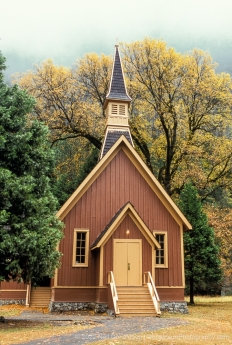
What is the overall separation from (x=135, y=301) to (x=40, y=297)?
7.32 metres

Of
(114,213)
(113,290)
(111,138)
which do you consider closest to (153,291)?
(113,290)

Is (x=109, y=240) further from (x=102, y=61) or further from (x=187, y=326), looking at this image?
(x=102, y=61)

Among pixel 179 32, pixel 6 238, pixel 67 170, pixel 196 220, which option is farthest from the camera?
pixel 179 32

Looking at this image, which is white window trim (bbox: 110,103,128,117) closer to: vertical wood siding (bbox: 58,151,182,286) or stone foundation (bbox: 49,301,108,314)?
vertical wood siding (bbox: 58,151,182,286)

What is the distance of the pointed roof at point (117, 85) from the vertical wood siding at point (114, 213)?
4916 millimetres

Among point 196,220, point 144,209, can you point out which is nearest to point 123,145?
point 144,209

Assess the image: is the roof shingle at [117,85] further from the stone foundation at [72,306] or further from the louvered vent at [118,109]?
the stone foundation at [72,306]

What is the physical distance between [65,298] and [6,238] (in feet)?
24.8

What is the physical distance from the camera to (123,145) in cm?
1936

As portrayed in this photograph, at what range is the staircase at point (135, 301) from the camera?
1469cm

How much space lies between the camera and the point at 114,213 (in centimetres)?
1861

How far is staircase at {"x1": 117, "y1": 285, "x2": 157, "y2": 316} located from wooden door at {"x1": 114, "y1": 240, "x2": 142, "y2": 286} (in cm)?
56

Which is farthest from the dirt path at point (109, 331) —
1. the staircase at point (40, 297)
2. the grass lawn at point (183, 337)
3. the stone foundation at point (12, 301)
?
the stone foundation at point (12, 301)

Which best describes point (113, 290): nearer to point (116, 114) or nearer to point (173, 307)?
point (173, 307)
